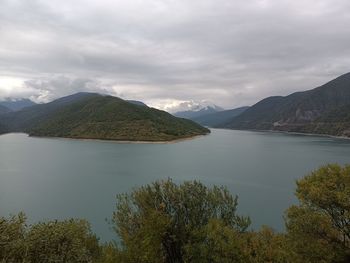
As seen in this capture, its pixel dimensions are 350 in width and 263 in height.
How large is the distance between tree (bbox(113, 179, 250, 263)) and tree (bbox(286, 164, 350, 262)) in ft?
13.8

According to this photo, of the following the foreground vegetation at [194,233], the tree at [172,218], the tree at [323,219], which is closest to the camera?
the foreground vegetation at [194,233]

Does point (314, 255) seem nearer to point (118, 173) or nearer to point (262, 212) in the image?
point (262, 212)

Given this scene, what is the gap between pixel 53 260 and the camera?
17.3 metres

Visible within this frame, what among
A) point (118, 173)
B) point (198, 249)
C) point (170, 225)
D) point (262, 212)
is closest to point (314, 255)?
point (198, 249)

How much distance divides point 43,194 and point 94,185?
12260mm

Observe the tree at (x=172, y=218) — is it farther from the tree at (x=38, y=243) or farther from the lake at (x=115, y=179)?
the lake at (x=115, y=179)

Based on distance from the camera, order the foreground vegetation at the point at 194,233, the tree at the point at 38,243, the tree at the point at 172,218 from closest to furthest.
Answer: the tree at the point at 38,243 < the foreground vegetation at the point at 194,233 < the tree at the point at 172,218

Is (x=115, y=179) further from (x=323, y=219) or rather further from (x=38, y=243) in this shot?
(x=38, y=243)

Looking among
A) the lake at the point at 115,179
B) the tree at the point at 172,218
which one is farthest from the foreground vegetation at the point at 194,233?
the lake at the point at 115,179

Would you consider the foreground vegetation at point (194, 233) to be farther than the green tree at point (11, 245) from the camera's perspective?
Yes

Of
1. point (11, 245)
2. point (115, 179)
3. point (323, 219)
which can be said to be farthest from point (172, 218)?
point (115, 179)

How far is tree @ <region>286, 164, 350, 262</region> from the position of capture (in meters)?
23.1

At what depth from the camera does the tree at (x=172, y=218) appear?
23391 mm

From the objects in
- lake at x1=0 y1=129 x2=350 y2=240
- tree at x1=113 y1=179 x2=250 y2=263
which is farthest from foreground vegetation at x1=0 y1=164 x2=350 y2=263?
lake at x1=0 y1=129 x2=350 y2=240
